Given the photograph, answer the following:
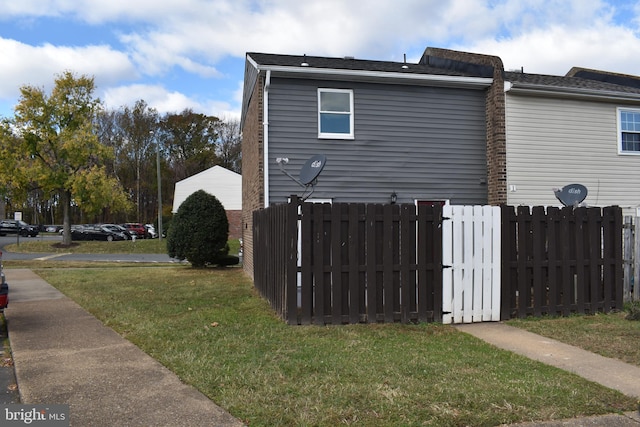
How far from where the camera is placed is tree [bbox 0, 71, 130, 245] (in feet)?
95.7

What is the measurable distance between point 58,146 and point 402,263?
28577 millimetres

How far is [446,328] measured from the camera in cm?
734

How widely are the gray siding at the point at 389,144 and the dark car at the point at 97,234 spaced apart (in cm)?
3236

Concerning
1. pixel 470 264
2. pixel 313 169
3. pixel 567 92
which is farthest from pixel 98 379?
pixel 567 92

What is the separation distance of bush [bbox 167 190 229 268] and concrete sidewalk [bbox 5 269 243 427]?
8319 mm

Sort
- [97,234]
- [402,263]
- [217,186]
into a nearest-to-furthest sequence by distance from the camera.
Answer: [402,263] < [97,234] < [217,186]

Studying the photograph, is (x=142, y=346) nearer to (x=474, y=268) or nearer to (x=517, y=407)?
(x=517, y=407)

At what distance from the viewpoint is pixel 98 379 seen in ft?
16.2

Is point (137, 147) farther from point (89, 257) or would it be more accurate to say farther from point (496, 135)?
point (496, 135)

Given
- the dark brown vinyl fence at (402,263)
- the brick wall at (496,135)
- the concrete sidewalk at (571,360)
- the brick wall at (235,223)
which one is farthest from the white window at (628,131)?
the brick wall at (235,223)

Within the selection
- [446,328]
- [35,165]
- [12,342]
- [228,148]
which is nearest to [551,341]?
[446,328]

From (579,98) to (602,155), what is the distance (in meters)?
1.69

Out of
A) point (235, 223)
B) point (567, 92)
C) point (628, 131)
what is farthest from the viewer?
point (235, 223)

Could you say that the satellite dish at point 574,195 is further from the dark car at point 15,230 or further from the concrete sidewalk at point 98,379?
the dark car at point 15,230
